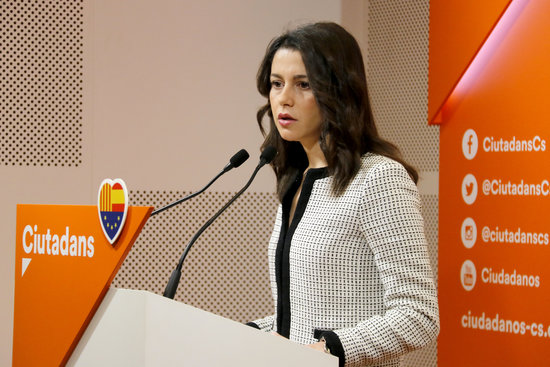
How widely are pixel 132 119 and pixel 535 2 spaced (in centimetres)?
223

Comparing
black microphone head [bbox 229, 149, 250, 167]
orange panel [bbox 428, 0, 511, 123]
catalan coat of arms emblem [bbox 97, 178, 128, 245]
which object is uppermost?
orange panel [bbox 428, 0, 511, 123]

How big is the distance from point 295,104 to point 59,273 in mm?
797

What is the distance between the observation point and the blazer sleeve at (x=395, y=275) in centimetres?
170

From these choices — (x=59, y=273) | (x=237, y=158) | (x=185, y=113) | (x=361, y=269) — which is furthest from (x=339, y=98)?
(x=185, y=113)

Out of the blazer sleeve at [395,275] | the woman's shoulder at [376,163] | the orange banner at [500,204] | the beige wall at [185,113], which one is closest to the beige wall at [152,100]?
the beige wall at [185,113]

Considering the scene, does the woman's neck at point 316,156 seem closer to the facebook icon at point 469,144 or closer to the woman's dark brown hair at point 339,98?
the woman's dark brown hair at point 339,98

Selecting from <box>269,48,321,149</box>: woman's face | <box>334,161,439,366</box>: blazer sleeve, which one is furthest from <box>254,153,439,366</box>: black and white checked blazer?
<box>269,48,321,149</box>: woman's face

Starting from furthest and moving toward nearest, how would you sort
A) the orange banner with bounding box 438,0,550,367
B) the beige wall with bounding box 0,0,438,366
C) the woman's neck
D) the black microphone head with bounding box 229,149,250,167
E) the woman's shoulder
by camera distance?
1. the beige wall with bounding box 0,0,438,366
2. the orange banner with bounding box 438,0,550,367
3. the woman's neck
4. the black microphone head with bounding box 229,149,250,167
5. the woman's shoulder

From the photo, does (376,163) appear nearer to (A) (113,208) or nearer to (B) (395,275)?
(B) (395,275)

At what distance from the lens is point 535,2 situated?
2.31m

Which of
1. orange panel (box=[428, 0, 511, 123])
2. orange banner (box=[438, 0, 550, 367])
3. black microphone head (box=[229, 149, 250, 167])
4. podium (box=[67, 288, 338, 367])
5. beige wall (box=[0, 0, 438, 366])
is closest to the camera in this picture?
podium (box=[67, 288, 338, 367])

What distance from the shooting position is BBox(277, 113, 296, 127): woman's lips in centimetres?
203

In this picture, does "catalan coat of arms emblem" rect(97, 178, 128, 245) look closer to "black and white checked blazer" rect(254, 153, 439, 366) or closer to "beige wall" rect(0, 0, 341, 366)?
"black and white checked blazer" rect(254, 153, 439, 366)

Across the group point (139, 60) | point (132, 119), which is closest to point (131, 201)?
point (132, 119)
